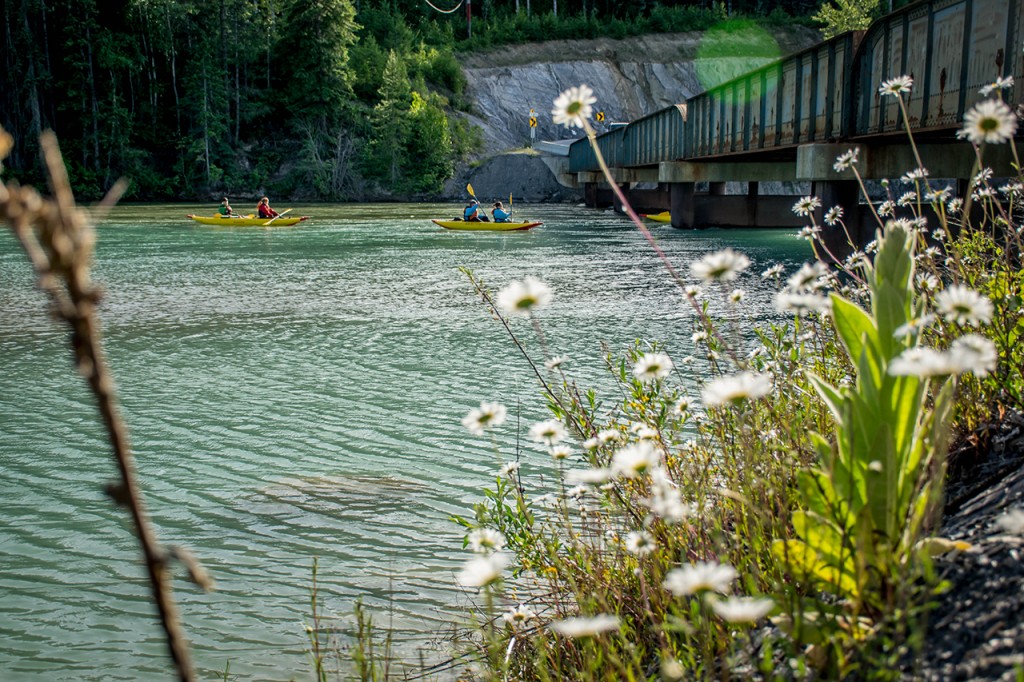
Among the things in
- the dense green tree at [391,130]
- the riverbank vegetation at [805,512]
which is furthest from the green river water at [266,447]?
the dense green tree at [391,130]

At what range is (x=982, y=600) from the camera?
7.63 feet

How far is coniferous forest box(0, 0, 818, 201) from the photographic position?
6550cm

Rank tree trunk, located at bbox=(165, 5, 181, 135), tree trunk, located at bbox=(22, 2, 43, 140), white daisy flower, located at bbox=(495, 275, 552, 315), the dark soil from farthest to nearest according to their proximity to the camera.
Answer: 1. tree trunk, located at bbox=(165, 5, 181, 135)
2. tree trunk, located at bbox=(22, 2, 43, 140)
3. white daisy flower, located at bbox=(495, 275, 552, 315)
4. the dark soil

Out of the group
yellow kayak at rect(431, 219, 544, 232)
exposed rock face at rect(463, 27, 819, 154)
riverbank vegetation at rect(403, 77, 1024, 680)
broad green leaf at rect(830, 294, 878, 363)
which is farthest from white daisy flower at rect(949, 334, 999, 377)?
exposed rock face at rect(463, 27, 819, 154)

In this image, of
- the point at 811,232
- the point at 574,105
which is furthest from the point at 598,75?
the point at 574,105

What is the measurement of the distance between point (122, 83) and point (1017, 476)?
7571cm

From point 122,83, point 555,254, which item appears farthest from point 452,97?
point 555,254

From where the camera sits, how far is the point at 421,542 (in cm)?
585

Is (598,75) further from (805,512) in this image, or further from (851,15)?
(805,512)

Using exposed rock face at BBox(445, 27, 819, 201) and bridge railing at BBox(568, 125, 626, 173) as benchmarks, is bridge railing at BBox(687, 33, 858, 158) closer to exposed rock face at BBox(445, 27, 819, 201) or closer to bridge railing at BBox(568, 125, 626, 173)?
bridge railing at BBox(568, 125, 626, 173)

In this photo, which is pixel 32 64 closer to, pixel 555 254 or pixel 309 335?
pixel 555 254

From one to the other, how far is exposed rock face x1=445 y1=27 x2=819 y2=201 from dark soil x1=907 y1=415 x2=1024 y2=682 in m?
69.6

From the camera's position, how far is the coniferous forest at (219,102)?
215ft

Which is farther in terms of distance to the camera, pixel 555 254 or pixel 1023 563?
pixel 555 254
